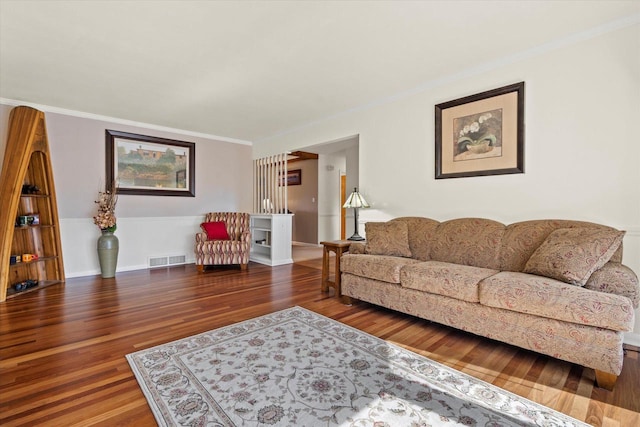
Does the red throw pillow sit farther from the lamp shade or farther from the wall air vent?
the lamp shade

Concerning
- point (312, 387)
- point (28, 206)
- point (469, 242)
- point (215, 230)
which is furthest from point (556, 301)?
point (28, 206)

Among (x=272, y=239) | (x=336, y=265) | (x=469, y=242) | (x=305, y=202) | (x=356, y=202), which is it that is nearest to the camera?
(x=469, y=242)

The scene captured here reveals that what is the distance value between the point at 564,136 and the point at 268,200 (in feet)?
15.5

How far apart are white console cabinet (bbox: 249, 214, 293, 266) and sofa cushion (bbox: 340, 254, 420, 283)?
2313 mm

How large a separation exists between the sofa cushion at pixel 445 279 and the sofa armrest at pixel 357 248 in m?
0.77

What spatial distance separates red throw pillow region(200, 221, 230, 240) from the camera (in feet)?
16.7

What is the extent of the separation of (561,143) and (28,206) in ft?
20.1

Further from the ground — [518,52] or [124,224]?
[518,52]

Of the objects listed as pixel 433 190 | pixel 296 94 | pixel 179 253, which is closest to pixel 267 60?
pixel 296 94

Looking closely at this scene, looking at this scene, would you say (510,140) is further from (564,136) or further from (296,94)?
(296,94)

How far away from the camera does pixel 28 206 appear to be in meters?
4.09

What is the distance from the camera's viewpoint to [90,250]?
459 cm

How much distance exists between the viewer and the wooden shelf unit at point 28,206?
349 centimetres

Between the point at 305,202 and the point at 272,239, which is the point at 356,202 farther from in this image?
the point at 305,202
